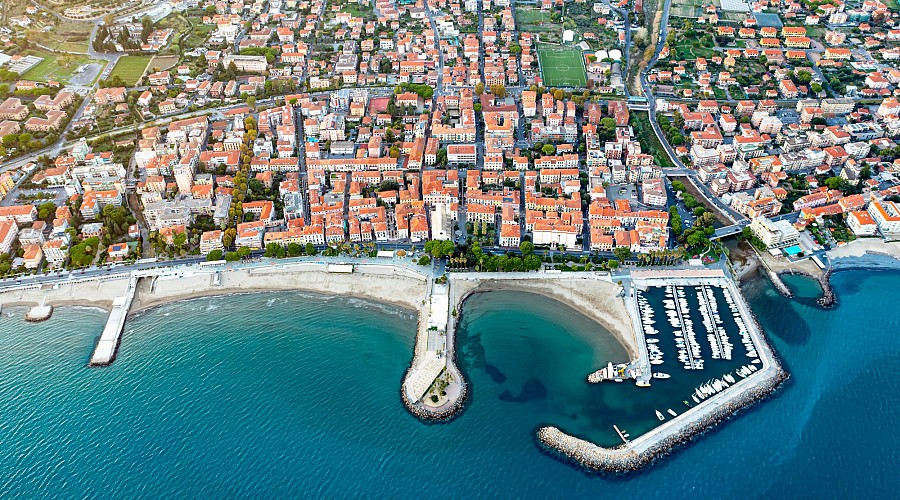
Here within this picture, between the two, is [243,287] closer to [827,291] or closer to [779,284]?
[779,284]

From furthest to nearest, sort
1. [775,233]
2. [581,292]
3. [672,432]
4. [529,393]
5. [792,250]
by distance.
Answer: [792,250], [775,233], [581,292], [529,393], [672,432]

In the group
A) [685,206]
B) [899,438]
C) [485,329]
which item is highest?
[685,206]

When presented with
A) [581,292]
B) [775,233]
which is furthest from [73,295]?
[775,233]

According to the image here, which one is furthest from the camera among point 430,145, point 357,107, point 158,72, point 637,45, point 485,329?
point 637,45

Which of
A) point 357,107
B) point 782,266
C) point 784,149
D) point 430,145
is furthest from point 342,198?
point 784,149

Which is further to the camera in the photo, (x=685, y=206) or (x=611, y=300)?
(x=685, y=206)

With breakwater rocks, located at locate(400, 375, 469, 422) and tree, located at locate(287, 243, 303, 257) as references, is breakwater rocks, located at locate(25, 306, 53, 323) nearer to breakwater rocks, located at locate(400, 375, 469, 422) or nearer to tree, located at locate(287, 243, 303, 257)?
tree, located at locate(287, 243, 303, 257)

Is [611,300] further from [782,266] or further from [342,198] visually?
[342,198]
